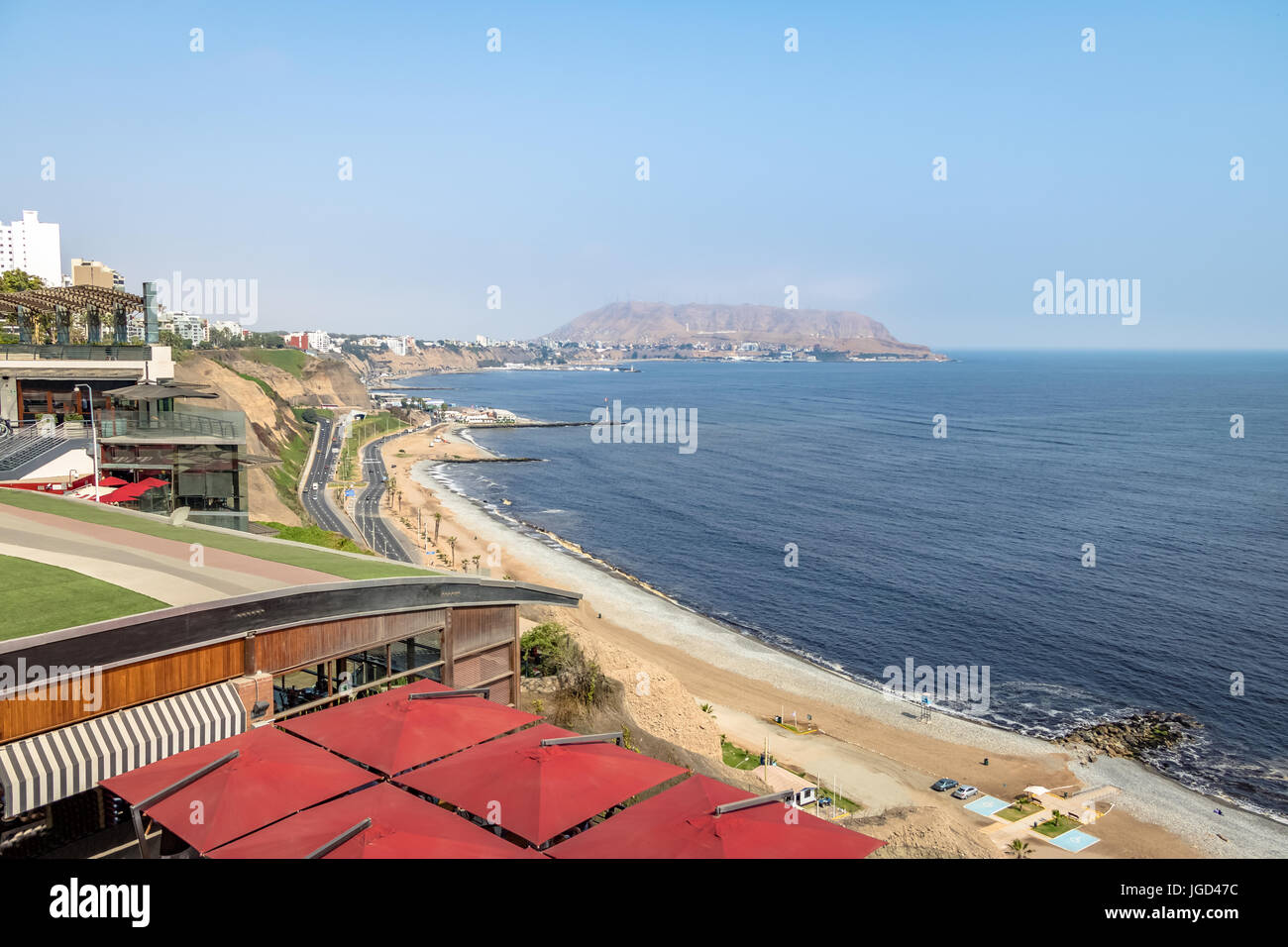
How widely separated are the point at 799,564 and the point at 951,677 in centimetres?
2450

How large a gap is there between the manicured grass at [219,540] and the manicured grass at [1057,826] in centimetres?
2784

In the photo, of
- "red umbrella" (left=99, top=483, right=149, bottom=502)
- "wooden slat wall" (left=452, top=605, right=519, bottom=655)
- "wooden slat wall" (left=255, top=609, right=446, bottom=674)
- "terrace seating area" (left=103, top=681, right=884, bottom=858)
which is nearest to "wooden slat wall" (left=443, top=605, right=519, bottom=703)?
"wooden slat wall" (left=452, top=605, right=519, bottom=655)

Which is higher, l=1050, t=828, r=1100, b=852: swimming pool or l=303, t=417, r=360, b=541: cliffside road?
l=303, t=417, r=360, b=541: cliffside road

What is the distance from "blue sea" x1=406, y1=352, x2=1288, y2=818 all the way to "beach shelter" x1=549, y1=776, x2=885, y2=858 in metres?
36.3

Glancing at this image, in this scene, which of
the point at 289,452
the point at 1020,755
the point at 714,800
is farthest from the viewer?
the point at 289,452

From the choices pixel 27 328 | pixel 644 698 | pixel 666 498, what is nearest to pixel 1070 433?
pixel 666 498

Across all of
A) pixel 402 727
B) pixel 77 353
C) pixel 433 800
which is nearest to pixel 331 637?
pixel 402 727

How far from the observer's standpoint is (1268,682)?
49.9 m

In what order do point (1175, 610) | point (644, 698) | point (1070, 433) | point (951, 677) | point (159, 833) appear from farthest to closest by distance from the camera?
1. point (1070, 433)
2. point (1175, 610)
3. point (951, 677)
4. point (644, 698)
5. point (159, 833)

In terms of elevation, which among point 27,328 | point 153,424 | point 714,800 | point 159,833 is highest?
point 27,328

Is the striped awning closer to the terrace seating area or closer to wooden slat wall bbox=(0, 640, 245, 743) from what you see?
wooden slat wall bbox=(0, 640, 245, 743)

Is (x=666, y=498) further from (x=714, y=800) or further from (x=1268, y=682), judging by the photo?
(x=714, y=800)

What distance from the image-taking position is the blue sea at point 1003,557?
4966 cm

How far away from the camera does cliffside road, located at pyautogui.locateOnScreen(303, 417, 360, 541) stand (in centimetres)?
8162
